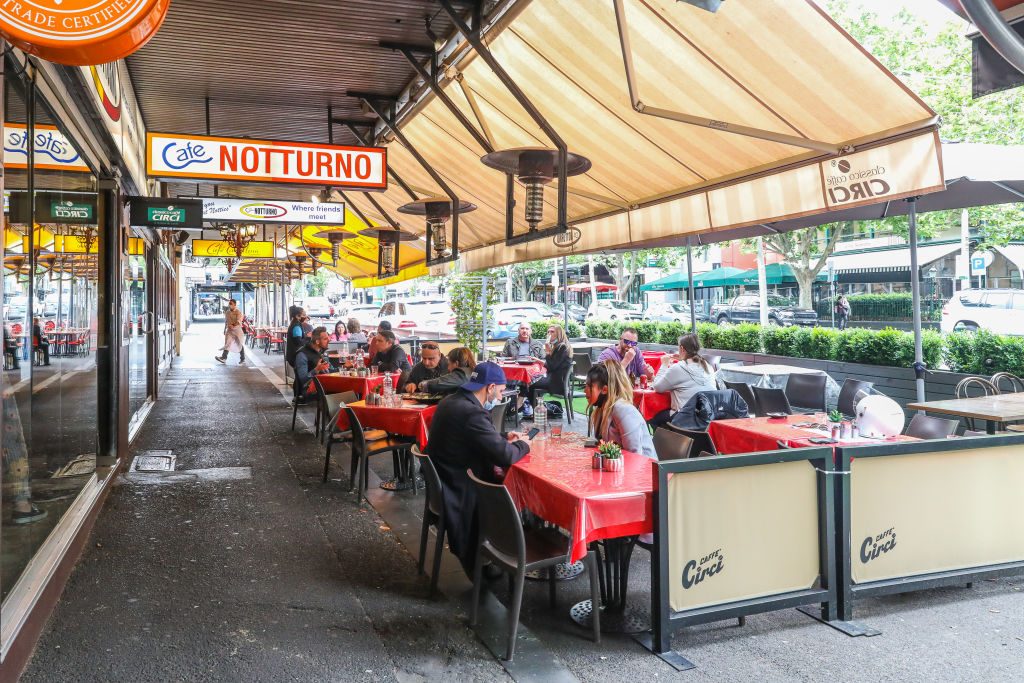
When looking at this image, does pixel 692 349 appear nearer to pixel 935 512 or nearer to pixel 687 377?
pixel 687 377

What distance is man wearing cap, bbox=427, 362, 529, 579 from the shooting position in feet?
14.7

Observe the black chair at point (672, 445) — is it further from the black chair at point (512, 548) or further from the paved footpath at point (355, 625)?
the black chair at point (512, 548)

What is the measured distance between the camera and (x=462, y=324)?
1712 centimetres

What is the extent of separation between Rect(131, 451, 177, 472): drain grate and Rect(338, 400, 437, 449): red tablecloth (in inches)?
92.9

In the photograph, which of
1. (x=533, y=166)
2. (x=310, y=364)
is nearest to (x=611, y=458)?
(x=533, y=166)

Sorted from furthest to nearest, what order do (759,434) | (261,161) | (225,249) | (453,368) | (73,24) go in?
(225,249) < (453,368) < (261,161) < (759,434) < (73,24)

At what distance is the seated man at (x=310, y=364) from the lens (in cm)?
1075

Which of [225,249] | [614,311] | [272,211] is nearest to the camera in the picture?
[272,211]

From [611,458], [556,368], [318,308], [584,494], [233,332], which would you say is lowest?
[584,494]

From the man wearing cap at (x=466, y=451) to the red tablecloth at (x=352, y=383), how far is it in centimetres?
495

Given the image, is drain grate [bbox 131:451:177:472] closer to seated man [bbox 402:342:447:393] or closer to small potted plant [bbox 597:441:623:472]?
seated man [bbox 402:342:447:393]

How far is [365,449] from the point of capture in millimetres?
6492

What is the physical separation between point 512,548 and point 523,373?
23.9 ft

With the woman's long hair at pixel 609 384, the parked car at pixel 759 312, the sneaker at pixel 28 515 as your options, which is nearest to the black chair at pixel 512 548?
the woman's long hair at pixel 609 384
